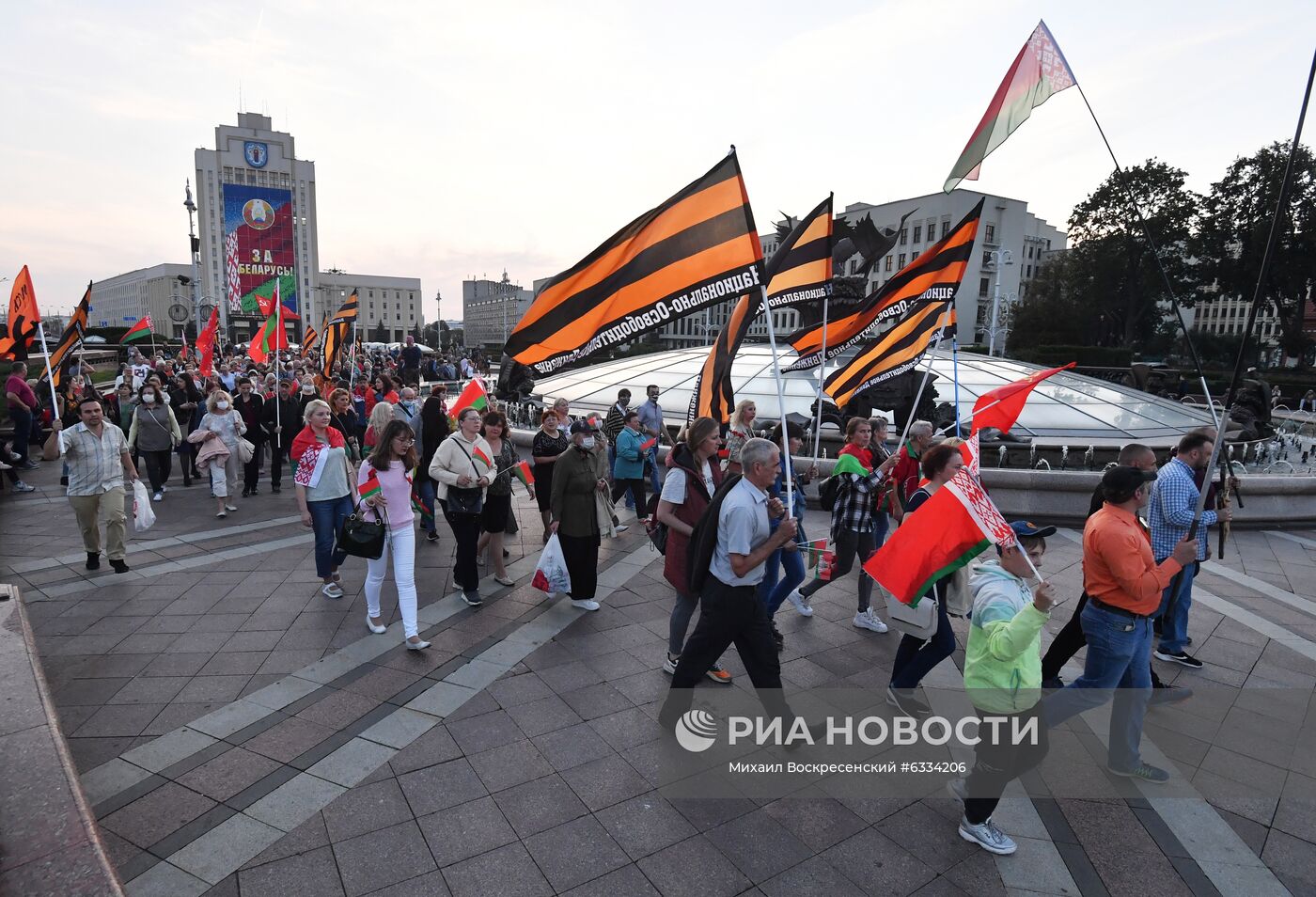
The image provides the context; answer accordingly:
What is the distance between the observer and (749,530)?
3568mm

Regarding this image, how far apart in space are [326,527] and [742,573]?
422 cm

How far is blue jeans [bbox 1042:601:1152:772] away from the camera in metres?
3.50

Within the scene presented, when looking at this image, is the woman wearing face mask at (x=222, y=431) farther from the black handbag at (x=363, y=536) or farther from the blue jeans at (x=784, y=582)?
the blue jeans at (x=784, y=582)

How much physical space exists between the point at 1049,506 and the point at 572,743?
8.07 m

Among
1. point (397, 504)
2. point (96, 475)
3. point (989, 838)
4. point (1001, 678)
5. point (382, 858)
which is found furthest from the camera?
point (96, 475)

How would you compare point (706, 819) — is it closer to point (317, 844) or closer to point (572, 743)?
point (572, 743)

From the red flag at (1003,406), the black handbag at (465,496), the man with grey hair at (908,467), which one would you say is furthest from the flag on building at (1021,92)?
the black handbag at (465,496)

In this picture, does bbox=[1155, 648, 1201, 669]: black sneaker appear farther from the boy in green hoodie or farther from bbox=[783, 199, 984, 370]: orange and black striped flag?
bbox=[783, 199, 984, 370]: orange and black striped flag

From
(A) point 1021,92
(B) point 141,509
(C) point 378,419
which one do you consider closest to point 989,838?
(A) point 1021,92

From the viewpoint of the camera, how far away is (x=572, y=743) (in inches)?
157

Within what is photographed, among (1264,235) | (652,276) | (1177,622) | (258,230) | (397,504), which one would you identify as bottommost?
(1177,622)

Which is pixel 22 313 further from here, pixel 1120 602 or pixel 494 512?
pixel 1120 602

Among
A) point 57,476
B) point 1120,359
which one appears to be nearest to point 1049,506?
point 57,476

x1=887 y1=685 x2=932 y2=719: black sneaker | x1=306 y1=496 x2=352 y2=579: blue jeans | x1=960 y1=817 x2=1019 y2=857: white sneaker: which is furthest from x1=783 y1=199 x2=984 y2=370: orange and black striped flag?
x1=960 y1=817 x2=1019 y2=857: white sneaker
